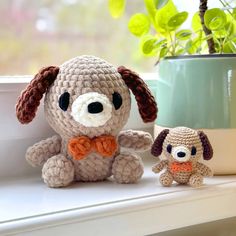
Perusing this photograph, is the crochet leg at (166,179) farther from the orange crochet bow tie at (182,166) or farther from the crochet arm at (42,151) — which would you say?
the crochet arm at (42,151)

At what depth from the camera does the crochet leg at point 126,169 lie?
0.72 meters

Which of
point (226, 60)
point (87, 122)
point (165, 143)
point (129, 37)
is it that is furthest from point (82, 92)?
point (129, 37)

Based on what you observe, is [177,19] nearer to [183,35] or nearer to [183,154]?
[183,35]

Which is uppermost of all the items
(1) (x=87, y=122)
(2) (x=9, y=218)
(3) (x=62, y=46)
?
(3) (x=62, y=46)

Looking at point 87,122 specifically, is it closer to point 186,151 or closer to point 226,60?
point 186,151

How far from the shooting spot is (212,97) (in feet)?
2.55

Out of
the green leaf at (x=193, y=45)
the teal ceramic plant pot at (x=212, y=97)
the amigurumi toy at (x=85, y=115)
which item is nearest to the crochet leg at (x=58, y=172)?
the amigurumi toy at (x=85, y=115)

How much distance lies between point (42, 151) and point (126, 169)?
0.14 m

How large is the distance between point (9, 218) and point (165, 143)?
263 mm

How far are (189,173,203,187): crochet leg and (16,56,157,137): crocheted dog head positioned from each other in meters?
0.13

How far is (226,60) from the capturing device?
77 centimetres

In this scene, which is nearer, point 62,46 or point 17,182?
point 17,182

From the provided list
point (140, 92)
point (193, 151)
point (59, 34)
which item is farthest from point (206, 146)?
point (59, 34)

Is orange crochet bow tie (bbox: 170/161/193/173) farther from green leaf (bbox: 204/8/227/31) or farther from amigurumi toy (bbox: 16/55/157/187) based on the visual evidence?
green leaf (bbox: 204/8/227/31)
